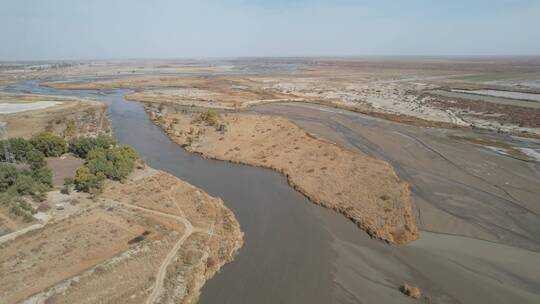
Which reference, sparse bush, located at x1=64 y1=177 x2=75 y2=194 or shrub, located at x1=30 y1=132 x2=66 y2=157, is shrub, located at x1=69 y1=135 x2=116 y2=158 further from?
sparse bush, located at x1=64 y1=177 x2=75 y2=194

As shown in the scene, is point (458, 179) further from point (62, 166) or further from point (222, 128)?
point (62, 166)

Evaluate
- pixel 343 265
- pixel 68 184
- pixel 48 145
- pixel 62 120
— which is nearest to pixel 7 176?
pixel 68 184

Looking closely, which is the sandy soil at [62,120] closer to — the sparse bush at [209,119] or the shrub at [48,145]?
the shrub at [48,145]

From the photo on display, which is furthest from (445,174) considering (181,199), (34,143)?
(34,143)

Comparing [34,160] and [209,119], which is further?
[209,119]

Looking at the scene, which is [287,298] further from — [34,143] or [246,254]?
[34,143]

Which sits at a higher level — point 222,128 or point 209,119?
point 209,119
